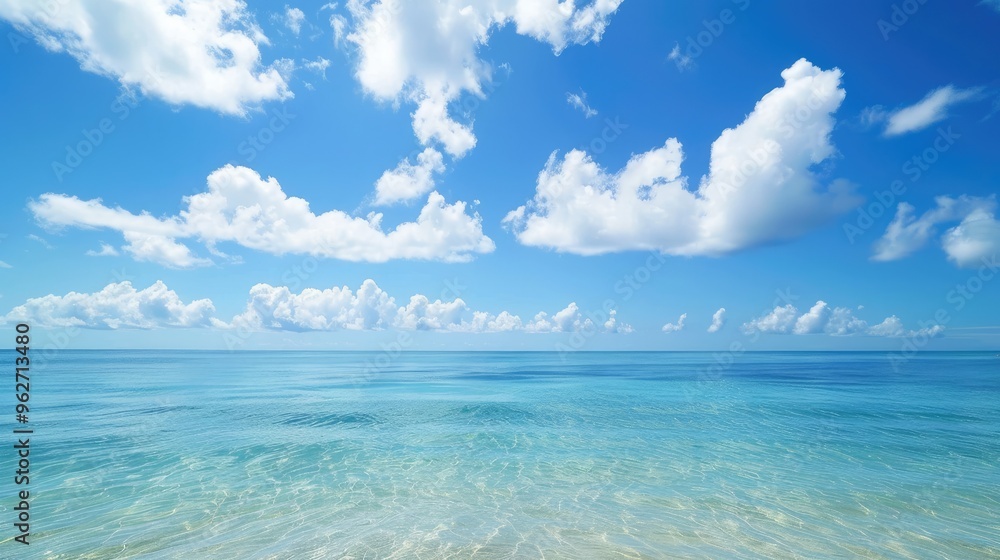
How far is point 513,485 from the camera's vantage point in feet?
49.6

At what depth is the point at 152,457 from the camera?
1866 cm

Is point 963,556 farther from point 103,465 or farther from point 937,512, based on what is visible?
point 103,465

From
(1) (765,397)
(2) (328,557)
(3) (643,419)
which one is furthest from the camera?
(1) (765,397)

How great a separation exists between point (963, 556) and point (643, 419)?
60.4ft

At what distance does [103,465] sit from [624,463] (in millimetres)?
20735

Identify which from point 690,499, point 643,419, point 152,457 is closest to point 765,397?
point 643,419

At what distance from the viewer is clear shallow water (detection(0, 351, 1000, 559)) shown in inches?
426

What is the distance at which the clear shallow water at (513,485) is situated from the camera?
10828mm

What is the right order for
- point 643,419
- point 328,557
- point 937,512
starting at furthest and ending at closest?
point 643,419 < point 937,512 < point 328,557

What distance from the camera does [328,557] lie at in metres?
10.1

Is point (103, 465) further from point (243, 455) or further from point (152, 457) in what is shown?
point (243, 455)

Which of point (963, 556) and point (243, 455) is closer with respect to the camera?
point (963, 556)

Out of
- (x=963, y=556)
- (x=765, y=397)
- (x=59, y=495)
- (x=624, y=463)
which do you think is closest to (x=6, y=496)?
(x=59, y=495)

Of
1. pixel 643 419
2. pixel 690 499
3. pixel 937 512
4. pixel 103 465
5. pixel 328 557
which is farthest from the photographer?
pixel 643 419
